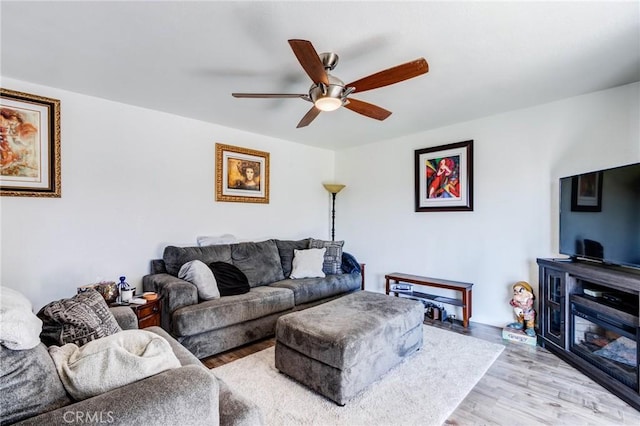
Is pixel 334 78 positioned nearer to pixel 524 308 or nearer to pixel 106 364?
pixel 106 364

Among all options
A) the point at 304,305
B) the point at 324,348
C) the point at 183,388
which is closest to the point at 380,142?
the point at 304,305

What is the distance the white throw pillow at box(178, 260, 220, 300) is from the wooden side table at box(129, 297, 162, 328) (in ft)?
1.09

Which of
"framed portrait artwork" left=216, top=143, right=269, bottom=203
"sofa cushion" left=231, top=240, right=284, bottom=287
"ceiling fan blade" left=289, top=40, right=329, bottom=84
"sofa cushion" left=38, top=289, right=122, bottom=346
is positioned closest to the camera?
"sofa cushion" left=38, top=289, right=122, bottom=346

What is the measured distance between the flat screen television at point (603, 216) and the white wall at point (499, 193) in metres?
0.31

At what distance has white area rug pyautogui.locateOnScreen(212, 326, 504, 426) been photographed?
1863 millimetres

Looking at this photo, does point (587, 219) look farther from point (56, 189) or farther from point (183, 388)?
point (56, 189)

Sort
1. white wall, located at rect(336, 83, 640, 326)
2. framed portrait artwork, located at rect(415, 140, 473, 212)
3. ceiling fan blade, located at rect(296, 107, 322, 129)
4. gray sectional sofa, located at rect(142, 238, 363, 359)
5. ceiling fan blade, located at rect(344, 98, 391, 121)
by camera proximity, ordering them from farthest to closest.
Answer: framed portrait artwork, located at rect(415, 140, 473, 212) → white wall, located at rect(336, 83, 640, 326) → gray sectional sofa, located at rect(142, 238, 363, 359) → ceiling fan blade, located at rect(296, 107, 322, 129) → ceiling fan blade, located at rect(344, 98, 391, 121)

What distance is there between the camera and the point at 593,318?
2348 mm

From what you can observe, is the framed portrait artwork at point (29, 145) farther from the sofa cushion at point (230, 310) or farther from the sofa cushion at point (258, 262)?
the sofa cushion at point (258, 262)

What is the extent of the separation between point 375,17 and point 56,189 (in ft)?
9.87

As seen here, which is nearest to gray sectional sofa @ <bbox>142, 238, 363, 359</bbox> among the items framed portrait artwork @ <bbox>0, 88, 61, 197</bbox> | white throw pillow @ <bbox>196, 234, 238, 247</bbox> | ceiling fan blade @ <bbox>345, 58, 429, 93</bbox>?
white throw pillow @ <bbox>196, 234, 238, 247</bbox>

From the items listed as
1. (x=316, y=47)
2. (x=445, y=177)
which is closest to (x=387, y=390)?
(x=316, y=47)

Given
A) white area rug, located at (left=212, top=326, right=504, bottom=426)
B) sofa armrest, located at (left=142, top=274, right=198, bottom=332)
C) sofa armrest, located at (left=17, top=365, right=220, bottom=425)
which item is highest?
sofa armrest, located at (left=17, top=365, right=220, bottom=425)

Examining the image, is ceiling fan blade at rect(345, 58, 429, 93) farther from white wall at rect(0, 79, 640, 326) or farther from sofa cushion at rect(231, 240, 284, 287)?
sofa cushion at rect(231, 240, 284, 287)
